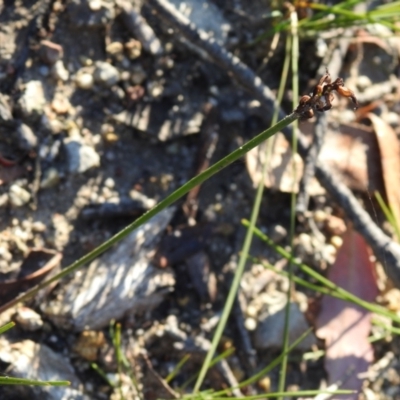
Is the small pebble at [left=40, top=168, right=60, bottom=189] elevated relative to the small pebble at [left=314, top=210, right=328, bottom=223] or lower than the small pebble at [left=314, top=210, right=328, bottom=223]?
elevated

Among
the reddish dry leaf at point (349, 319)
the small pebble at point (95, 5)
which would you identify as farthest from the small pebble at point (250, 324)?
the small pebble at point (95, 5)

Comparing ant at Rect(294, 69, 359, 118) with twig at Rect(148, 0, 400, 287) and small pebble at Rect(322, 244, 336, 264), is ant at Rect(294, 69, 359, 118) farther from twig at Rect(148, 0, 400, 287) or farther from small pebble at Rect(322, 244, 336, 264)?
small pebble at Rect(322, 244, 336, 264)

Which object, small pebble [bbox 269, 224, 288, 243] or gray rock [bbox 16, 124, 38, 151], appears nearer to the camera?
gray rock [bbox 16, 124, 38, 151]

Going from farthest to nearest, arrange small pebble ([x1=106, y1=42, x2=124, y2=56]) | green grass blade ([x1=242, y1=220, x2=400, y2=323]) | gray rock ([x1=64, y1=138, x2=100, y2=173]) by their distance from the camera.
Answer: small pebble ([x1=106, y1=42, x2=124, y2=56]), gray rock ([x1=64, y1=138, x2=100, y2=173]), green grass blade ([x1=242, y1=220, x2=400, y2=323])

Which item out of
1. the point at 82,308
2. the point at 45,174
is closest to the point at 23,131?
the point at 45,174

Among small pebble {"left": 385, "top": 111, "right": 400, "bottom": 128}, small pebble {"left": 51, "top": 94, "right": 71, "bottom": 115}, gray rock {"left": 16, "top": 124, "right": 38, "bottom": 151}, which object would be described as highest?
small pebble {"left": 385, "top": 111, "right": 400, "bottom": 128}

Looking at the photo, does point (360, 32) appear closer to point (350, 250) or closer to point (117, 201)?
point (350, 250)

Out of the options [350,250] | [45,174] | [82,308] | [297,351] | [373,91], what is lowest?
[297,351]

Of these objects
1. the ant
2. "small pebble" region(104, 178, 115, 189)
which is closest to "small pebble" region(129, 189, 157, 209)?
"small pebble" region(104, 178, 115, 189)

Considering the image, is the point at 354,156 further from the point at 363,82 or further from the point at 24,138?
the point at 24,138
